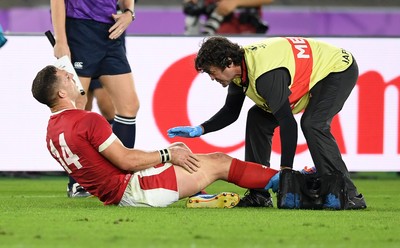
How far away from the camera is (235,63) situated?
695 centimetres

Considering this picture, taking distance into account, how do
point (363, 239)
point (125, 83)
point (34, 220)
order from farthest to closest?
point (125, 83) < point (34, 220) < point (363, 239)

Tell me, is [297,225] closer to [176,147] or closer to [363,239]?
[363,239]

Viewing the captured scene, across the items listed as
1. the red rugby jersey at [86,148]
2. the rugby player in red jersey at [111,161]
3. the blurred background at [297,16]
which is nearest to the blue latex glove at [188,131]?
the rugby player in red jersey at [111,161]

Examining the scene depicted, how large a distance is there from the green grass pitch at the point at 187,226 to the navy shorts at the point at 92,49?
107 cm

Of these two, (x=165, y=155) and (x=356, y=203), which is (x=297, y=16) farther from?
(x=165, y=155)

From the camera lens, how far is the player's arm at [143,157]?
6.76m

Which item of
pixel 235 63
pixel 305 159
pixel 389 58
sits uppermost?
pixel 235 63

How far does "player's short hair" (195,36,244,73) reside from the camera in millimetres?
6902

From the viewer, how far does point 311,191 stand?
6.95 m

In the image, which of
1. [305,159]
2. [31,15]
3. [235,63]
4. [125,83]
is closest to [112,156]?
[235,63]

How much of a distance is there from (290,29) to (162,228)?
25.2ft

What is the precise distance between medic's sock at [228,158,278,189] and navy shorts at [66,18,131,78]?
5.20ft

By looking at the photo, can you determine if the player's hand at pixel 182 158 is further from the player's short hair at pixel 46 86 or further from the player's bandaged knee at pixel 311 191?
the player's short hair at pixel 46 86

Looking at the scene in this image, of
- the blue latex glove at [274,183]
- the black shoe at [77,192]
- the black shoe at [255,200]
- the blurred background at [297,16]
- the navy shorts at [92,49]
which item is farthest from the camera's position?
the blurred background at [297,16]
